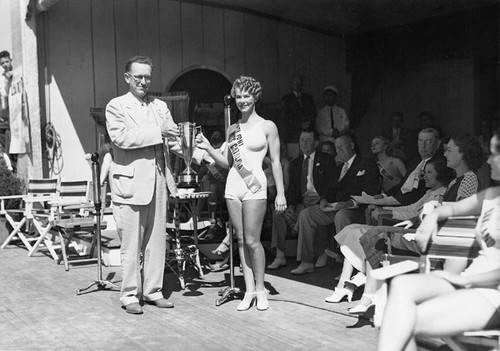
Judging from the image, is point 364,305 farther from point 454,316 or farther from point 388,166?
point 388,166

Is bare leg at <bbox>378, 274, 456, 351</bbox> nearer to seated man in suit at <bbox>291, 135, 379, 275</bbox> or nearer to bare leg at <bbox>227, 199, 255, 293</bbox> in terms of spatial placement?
bare leg at <bbox>227, 199, 255, 293</bbox>

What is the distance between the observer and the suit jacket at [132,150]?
4926 millimetres

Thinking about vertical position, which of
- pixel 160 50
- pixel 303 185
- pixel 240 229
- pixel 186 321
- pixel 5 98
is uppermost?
pixel 160 50

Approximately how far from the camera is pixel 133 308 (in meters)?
4.89

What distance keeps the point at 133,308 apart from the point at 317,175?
2.60m

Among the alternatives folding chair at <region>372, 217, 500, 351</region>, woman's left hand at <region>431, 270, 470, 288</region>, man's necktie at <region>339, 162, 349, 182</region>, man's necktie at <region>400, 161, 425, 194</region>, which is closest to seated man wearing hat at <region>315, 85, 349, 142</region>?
man's necktie at <region>339, 162, 349, 182</region>

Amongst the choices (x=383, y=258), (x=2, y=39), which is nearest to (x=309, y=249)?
(x=383, y=258)

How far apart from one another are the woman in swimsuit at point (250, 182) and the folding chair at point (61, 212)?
112 inches

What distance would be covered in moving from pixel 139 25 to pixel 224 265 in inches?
194

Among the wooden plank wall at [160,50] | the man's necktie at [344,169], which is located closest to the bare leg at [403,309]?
the man's necktie at [344,169]

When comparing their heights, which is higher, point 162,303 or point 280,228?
point 280,228

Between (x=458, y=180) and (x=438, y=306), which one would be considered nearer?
(x=438, y=306)

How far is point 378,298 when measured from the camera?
3004 millimetres

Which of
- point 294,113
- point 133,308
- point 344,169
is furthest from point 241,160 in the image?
point 294,113
